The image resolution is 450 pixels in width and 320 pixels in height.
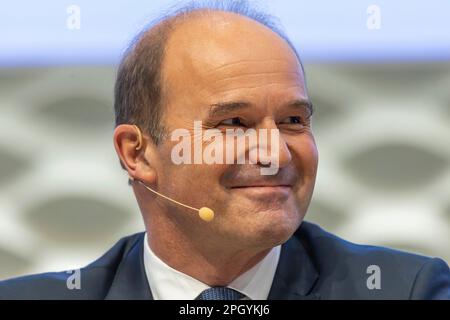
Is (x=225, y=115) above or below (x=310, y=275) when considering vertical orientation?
above

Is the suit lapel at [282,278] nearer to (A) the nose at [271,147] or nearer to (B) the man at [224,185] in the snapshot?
(B) the man at [224,185]

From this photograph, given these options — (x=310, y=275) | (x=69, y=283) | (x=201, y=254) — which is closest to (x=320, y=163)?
(x=310, y=275)

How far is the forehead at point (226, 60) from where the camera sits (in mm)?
1760

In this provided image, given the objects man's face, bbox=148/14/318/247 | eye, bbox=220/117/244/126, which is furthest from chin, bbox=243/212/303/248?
eye, bbox=220/117/244/126

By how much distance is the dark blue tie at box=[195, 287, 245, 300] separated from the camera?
1844 millimetres

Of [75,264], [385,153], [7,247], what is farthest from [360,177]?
[7,247]

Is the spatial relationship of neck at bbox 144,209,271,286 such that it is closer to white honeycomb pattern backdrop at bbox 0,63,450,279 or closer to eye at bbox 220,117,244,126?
eye at bbox 220,117,244,126

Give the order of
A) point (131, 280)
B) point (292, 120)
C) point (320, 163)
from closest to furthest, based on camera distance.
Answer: point (292, 120), point (131, 280), point (320, 163)

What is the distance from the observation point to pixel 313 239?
2021mm

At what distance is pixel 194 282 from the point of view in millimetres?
1887

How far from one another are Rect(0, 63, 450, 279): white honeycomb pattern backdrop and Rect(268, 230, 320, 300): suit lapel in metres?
0.33

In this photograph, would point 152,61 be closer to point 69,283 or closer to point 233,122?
point 233,122

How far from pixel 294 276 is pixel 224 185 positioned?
1.06 ft

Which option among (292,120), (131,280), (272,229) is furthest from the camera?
(131,280)
